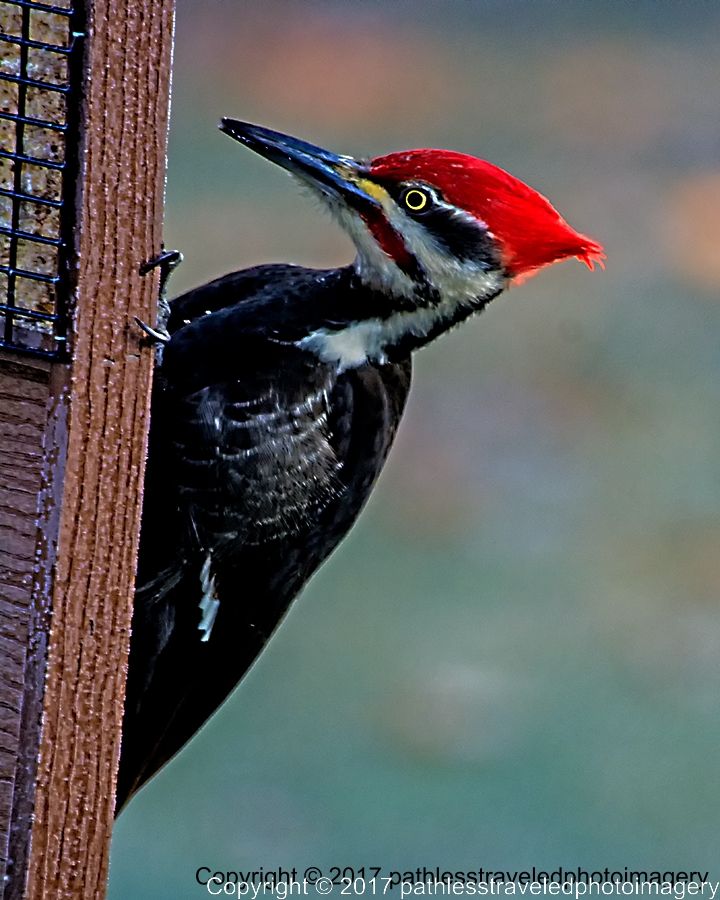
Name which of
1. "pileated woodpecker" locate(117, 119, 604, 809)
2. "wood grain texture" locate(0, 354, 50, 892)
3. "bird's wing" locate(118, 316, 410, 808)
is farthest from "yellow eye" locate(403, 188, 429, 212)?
"wood grain texture" locate(0, 354, 50, 892)

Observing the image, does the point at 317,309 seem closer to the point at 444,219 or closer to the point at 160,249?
the point at 444,219

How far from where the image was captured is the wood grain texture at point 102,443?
1.22 metres

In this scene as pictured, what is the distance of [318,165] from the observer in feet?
6.50

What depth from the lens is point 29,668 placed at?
128cm

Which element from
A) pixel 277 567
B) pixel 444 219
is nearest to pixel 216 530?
pixel 277 567

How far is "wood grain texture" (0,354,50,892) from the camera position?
1.25m

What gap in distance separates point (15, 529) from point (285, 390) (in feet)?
2.77

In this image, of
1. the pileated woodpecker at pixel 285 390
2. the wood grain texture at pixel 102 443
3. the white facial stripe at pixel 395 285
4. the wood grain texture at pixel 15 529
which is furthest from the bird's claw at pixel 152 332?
the white facial stripe at pixel 395 285

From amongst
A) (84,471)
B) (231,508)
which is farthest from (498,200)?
(84,471)

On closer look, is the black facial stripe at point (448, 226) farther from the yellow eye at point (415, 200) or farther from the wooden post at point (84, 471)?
the wooden post at point (84, 471)

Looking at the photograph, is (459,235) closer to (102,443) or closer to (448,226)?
(448,226)

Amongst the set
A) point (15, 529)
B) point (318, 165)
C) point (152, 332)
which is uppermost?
point (318, 165)

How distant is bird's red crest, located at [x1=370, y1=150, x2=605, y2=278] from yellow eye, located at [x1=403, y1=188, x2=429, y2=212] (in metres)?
0.02

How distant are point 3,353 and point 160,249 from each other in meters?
0.20
